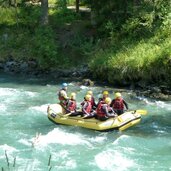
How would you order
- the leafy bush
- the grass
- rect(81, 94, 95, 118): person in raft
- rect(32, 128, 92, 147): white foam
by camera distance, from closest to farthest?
rect(32, 128, 92, 147): white foam
rect(81, 94, 95, 118): person in raft
the grass
the leafy bush

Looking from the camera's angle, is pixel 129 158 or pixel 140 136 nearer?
pixel 129 158

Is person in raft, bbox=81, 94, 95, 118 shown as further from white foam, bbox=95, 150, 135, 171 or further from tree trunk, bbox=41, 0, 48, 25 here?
tree trunk, bbox=41, 0, 48, 25

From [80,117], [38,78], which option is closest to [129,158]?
[80,117]

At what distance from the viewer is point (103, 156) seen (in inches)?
496

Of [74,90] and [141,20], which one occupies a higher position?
[141,20]

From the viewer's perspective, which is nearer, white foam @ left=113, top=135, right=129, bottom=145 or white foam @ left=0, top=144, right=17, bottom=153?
white foam @ left=0, top=144, right=17, bottom=153

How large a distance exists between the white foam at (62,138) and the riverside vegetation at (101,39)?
6653 mm

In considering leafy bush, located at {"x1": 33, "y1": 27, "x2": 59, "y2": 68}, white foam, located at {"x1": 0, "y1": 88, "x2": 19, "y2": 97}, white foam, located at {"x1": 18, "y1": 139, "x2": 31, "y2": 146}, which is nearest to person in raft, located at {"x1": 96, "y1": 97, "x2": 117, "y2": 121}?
white foam, located at {"x1": 18, "y1": 139, "x2": 31, "y2": 146}

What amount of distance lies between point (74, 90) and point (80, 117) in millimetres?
5280

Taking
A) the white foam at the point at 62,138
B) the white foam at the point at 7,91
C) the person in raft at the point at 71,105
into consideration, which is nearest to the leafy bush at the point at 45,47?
the white foam at the point at 7,91

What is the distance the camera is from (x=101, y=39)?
2448cm

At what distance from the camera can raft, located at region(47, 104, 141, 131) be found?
14.7 meters

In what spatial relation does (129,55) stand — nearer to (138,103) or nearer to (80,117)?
(138,103)

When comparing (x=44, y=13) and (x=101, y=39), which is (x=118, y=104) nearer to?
(x=101, y=39)
